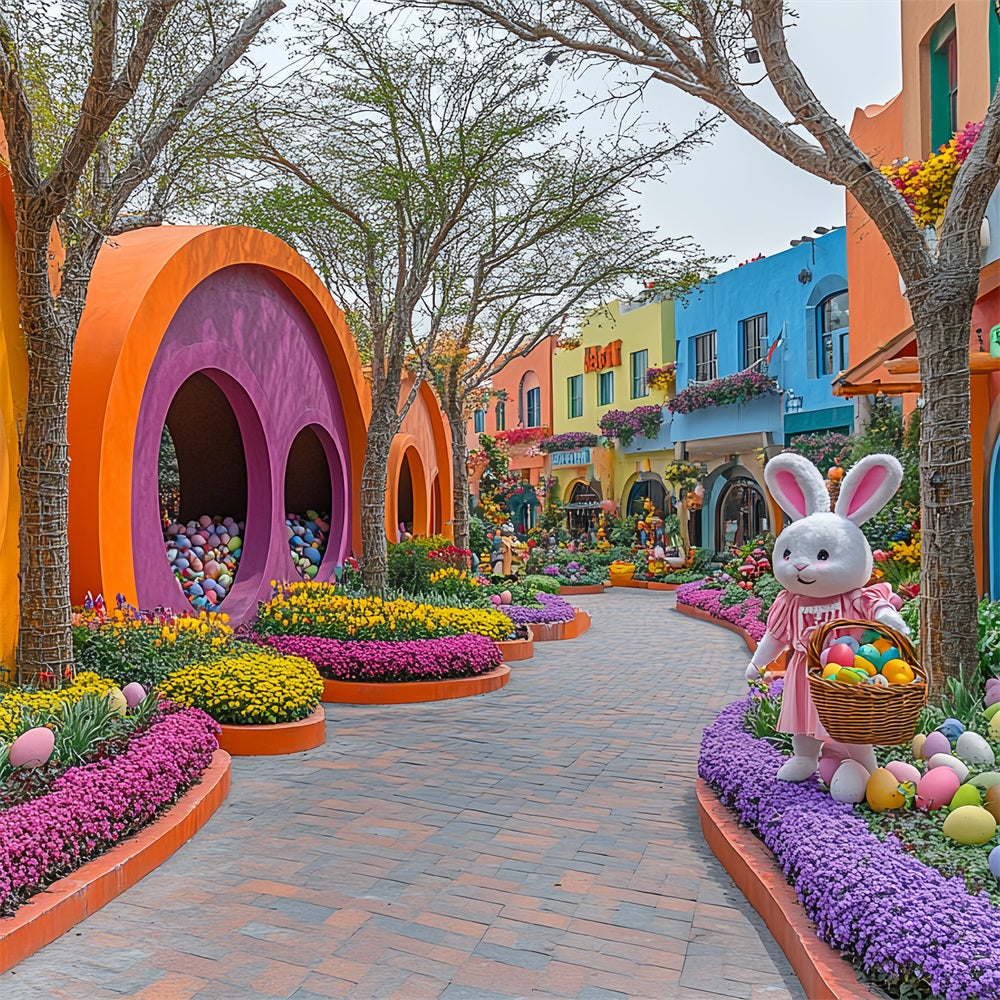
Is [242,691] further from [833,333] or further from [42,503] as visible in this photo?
[833,333]

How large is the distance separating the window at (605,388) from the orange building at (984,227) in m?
15.3

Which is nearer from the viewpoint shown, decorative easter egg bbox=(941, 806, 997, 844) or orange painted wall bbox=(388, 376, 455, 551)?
decorative easter egg bbox=(941, 806, 997, 844)

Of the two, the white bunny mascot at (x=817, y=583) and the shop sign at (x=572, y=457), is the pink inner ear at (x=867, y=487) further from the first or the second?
the shop sign at (x=572, y=457)

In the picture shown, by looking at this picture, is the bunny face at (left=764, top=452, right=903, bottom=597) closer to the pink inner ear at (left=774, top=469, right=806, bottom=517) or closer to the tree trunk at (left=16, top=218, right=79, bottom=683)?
the pink inner ear at (left=774, top=469, right=806, bottom=517)

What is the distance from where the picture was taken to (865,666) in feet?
14.5

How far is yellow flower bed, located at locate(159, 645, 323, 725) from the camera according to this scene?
6.98 m

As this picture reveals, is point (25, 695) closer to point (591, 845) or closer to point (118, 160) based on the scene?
point (591, 845)

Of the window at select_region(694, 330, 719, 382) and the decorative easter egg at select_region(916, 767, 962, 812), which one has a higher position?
the window at select_region(694, 330, 719, 382)

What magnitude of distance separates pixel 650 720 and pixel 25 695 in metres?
5.17

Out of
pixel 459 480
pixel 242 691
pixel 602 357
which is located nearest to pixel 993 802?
pixel 242 691

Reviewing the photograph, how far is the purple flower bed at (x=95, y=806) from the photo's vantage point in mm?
3891

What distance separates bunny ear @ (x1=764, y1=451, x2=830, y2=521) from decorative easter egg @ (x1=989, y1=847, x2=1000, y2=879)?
2.29 m

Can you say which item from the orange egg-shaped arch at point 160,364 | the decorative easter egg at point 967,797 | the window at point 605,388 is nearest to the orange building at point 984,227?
the decorative easter egg at point 967,797

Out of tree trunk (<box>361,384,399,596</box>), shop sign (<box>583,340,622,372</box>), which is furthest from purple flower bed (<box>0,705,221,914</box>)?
shop sign (<box>583,340,622,372</box>)
